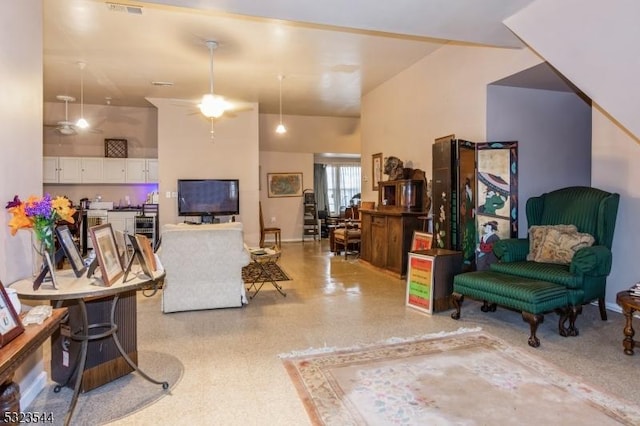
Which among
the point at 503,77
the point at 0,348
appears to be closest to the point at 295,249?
the point at 503,77

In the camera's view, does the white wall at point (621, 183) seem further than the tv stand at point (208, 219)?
No

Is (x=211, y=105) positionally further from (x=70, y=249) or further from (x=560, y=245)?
(x=560, y=245)

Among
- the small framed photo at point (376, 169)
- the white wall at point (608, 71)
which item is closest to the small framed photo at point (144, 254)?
the white wall at point (608, 71)

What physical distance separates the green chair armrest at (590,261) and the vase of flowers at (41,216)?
3841mm

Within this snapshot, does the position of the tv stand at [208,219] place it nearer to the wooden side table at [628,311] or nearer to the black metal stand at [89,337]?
the black metal stand at [89,337]

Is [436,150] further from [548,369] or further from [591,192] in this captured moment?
[548,369]

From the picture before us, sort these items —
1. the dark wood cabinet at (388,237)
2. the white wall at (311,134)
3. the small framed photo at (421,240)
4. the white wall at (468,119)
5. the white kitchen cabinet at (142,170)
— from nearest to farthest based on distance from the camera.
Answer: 1. the white wall at (468,119)
2. the small framed photo at (421,240)
3. the dark wood cabinet at (388,237)
4. the white kitchen cabinet at (142,170)
5. the white wall at (311,134)

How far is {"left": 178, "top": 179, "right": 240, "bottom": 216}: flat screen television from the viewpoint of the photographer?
7.93m

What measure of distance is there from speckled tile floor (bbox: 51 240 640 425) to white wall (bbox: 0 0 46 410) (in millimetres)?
992

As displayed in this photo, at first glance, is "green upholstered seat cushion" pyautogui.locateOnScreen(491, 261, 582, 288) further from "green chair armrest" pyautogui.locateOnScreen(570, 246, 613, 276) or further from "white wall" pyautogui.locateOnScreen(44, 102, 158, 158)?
"white wall" pyautogui.locateOnScreen(44, 102, 158, 158)

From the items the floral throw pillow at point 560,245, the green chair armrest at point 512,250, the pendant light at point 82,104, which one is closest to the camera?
the floral throw pillow at point 560,245

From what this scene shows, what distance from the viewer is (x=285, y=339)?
3.27 m

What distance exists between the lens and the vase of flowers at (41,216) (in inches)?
81.9

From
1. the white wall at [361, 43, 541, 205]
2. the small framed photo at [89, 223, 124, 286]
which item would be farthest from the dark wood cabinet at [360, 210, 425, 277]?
the small framed photo at [89, 223, 124, 286]
